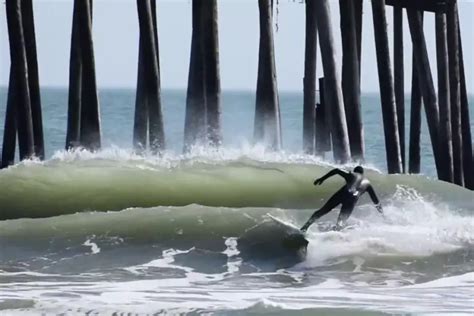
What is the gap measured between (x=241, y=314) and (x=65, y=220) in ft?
15.7

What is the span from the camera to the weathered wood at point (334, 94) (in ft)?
50.0

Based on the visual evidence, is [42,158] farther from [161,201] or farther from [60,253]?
[60,253]

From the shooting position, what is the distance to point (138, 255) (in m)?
12.9

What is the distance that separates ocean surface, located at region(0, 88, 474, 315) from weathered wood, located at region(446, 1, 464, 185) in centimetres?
44

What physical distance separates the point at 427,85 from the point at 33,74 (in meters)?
5.15

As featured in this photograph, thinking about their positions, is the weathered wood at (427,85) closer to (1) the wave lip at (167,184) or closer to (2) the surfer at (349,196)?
(1) the wave lip at (167,184)

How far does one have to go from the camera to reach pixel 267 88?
1697 centimetres

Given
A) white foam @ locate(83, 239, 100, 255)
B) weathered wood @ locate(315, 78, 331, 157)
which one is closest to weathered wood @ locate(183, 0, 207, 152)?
white foam @ locate(83, 239, 100, 255)

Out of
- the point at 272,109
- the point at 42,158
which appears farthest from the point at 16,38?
the point at 272,109

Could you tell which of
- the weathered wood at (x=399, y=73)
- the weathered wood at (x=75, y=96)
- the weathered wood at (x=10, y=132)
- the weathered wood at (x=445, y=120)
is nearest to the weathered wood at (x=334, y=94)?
the weathered wood at (x=445, y=120)

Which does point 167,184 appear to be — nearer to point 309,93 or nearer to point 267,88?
point 267,88

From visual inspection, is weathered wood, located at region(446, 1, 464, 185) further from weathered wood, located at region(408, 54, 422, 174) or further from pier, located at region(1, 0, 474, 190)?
weathered wood, located at region(408, 54, 422, 174)

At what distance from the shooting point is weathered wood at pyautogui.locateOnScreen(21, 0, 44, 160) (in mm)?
17266

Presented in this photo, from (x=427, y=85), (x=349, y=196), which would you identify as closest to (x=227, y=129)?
(x=427, y=85)
